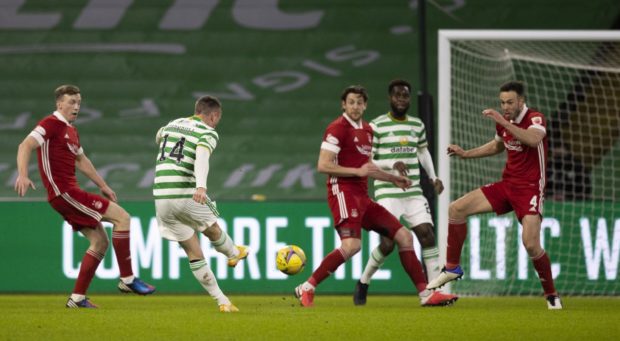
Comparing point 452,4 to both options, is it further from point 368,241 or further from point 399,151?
point 399,151

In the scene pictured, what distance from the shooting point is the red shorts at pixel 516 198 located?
877 centimetres

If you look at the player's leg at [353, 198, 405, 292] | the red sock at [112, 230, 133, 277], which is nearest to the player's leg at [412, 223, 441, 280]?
the player's leg at [353, 198, 405, 292]

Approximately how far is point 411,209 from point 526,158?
1268mm

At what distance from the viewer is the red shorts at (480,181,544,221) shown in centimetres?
877

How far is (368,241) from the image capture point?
11867 mm

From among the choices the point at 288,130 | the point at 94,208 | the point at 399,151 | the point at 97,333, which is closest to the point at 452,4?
the point at 288,130

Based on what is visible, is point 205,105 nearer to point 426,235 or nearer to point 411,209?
point 411,209

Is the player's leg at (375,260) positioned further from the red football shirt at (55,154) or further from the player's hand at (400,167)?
the red football shirt at (55,154)

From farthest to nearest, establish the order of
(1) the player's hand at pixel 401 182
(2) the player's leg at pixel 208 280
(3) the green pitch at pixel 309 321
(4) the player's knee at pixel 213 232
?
(4) the player's knee at pixel 213 232
(1) the player's hand at pixel 401 182
(2) the player's leg at pixel 208 280
(3) the green pitch at pixel 309 321

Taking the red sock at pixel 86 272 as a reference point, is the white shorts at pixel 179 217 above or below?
above

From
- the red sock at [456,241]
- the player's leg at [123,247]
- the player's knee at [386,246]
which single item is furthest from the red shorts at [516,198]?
the player's leg at [123,247]

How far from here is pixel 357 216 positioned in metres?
8.87

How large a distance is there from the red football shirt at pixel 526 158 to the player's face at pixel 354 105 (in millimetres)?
1090

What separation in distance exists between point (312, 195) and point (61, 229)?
288 cm
